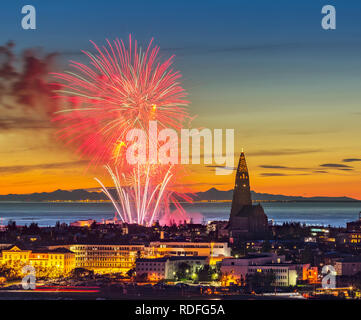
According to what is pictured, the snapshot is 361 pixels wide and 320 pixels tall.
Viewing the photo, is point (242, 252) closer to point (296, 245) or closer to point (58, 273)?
point (296, 245)

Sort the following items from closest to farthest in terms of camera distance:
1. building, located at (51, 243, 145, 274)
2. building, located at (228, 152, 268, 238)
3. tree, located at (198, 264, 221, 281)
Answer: tree, located at (198, 264, 221, 281) → building, located at (51, 243, 145, 274) → building, located at (228, 152, 268, 238)

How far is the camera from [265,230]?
98500 millimetres

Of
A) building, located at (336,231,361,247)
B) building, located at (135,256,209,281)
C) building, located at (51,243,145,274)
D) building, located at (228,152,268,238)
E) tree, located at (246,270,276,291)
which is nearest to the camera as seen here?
tree, located at (246,270,276,291)

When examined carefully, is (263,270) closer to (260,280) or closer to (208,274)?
(260,280)

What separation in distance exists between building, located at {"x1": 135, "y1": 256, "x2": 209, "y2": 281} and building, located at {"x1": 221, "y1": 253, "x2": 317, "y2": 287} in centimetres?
298

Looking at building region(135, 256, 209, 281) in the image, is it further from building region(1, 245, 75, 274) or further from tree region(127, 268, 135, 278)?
building region(1, 245, 75, 274)

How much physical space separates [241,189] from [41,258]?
2893 centimetres

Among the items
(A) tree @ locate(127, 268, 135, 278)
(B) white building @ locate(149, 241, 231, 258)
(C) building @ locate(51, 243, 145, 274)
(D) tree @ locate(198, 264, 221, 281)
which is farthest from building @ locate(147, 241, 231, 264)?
→ (D) tree @ locate(198, 264, 221, 281)

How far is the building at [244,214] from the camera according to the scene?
9800 cm

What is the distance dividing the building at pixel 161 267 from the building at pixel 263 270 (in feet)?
9.77

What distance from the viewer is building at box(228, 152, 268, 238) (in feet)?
322

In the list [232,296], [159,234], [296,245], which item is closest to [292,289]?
[232,296]

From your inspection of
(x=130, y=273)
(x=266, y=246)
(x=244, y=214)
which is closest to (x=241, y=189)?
(x=244, y=214)
